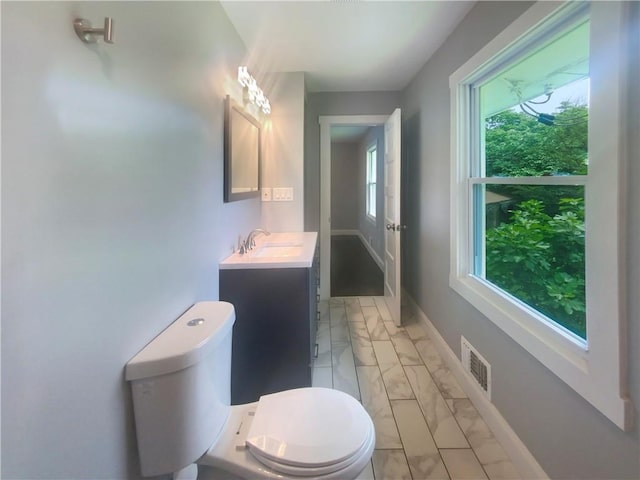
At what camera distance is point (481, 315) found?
192 centimetres

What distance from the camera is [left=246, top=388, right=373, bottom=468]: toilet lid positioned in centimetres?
99

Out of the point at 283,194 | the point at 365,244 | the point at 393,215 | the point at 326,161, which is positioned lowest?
the point at 365,244

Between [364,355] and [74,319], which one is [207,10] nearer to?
[74,319]

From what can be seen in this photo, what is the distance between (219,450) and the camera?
3.52 ft

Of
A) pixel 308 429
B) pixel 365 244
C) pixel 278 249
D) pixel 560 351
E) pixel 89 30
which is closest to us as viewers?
pixel 89 30

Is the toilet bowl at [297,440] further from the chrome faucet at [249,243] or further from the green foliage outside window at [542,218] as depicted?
the chrome faucet at [249,243]

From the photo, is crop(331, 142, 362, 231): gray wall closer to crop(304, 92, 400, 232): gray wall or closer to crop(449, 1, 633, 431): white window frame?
→ crop(304, 92, 400, 232): gray wall

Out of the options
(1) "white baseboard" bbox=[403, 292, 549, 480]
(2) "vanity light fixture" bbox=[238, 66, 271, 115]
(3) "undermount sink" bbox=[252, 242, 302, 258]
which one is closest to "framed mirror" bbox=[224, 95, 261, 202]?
(2) "vanity light fixture" bbox=[238, 66, 271, 115]

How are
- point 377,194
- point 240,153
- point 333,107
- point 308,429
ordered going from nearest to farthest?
point 308,429, point 240,153, point 333,107, point 377,194

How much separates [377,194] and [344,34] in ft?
12.1

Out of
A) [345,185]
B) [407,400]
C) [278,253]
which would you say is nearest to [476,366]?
[407,400]

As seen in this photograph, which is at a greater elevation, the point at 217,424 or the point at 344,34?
the point at 344,34

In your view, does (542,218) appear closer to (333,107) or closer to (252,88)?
(252,88)

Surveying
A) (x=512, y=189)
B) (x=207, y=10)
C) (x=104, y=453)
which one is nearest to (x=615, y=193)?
(x=512, y=189)
